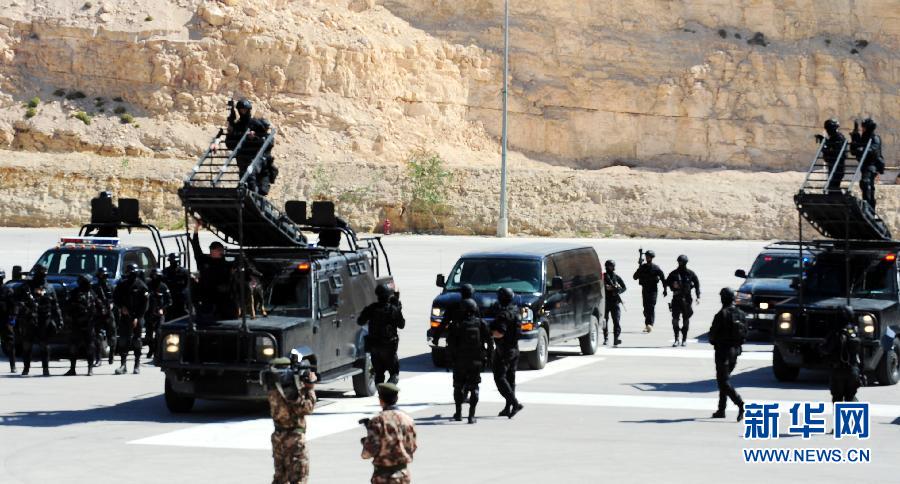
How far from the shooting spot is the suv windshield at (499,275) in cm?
2216

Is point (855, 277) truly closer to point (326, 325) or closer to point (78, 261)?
point (326, 325)

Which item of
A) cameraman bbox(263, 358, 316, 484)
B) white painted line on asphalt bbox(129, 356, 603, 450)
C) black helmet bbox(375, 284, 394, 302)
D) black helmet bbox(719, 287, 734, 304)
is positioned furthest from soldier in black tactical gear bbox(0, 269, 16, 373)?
black helmet bbox(719, 287, 734, 304)

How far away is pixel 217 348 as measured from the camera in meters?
16.7

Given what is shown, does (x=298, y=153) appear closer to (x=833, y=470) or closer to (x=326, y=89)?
(x=326, y=89)

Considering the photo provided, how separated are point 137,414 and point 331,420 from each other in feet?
8.25

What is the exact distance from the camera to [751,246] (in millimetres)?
63062

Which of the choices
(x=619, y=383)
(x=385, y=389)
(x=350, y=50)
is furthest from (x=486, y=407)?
(x=350, y=50)

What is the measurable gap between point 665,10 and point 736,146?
1110cm

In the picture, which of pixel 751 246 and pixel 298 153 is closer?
pixel 751 246

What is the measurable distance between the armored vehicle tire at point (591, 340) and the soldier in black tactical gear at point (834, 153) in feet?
17.1

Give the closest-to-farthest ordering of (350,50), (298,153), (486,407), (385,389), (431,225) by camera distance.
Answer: (385,389) → (486,407) → (431,225) → (298,153) → (350,50)

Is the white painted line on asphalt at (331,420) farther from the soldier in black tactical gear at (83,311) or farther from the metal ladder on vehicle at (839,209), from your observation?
the metal ladder on vehicle at (839,209)

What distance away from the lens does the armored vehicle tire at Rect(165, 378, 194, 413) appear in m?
16.9

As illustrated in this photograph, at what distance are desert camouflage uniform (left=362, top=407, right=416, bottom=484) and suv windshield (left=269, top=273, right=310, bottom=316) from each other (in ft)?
25.5
